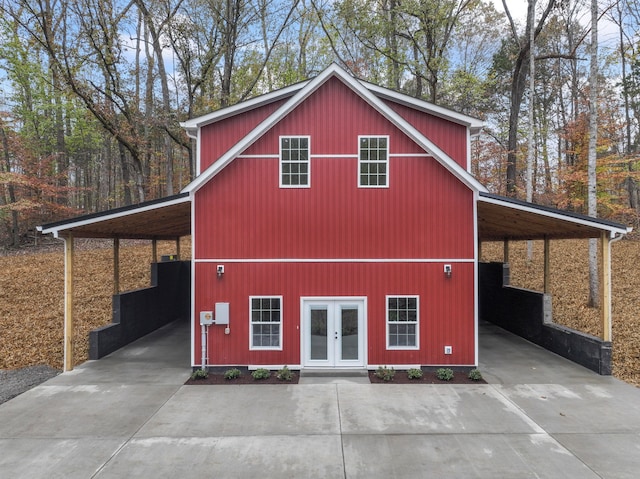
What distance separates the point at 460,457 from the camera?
5277mm

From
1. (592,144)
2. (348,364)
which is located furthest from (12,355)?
(592,144)

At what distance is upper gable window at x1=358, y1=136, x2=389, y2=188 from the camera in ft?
29.6

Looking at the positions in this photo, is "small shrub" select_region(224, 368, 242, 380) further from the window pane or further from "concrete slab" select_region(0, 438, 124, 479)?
the window pane

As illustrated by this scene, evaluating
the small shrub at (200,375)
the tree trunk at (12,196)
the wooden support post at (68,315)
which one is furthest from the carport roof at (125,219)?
the tree trunk at (12,196)

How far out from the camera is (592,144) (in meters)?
12.3

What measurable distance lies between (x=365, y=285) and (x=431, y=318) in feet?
5.74

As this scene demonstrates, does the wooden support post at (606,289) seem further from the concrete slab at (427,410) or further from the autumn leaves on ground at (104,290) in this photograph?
the concrete slab at (427,410)

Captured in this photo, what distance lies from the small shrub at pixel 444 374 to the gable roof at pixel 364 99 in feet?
14.1

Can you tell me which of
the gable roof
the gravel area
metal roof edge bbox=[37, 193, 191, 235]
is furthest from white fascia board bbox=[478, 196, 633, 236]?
the gravel area

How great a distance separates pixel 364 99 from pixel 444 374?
6764 millimetres

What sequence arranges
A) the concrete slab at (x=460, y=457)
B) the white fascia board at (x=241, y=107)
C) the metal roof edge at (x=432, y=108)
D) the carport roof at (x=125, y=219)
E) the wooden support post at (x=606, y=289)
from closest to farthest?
1. the concrete slab at (x=460, y=457)
2. the wooden support post at (x=606, y=289)
3. the carport roof at (x=125, y=219)
4. the metal roof edge at (x=432, y=108)
5. the white fascia board at (x=241, y=107)

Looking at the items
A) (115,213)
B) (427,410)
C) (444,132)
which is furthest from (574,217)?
(115,213)

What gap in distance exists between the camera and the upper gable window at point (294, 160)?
902 cm

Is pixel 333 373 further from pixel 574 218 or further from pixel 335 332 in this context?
pixel 574 218
